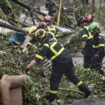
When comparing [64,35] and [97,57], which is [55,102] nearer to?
[97,57]

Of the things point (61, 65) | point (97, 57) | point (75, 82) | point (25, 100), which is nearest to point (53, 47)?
point (61, 65)

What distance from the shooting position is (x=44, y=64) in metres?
11.3

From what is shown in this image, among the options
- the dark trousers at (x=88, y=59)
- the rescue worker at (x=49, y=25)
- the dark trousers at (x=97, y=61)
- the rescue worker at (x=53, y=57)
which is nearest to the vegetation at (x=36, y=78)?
the rescue worker at (x=53, y=57)

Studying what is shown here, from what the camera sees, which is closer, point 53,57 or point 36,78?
point 53,57

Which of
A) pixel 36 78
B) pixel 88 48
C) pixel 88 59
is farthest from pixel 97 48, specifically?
pixel 36 78

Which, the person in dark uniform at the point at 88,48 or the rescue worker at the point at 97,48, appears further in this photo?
the person in dark uniform at the point at 88,48

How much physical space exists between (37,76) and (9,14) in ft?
20.2

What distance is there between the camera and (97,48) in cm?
1196

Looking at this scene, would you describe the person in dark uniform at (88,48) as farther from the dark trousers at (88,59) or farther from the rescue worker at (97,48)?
the rescue worker at (97,48)

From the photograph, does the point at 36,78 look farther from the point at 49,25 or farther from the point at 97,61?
the point at 49,25

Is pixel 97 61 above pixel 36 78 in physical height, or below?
above

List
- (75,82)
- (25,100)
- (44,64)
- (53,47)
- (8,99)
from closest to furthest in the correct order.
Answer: (8,99), (25,100), (53,47), (75,82), (44,64)

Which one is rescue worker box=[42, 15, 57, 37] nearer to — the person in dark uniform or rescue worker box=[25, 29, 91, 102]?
the person in dark uniform

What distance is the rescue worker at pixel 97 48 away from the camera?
38.6 ft
